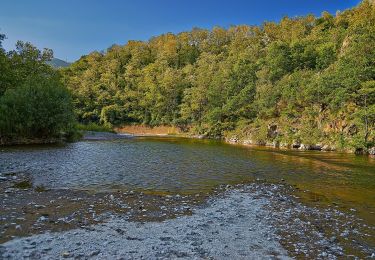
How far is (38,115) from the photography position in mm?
37781

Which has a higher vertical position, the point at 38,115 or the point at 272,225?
the point at 38,115

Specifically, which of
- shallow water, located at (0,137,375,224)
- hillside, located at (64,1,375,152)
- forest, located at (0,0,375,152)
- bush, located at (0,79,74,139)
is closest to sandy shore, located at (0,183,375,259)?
shallow water, located at (0,137,375,224)

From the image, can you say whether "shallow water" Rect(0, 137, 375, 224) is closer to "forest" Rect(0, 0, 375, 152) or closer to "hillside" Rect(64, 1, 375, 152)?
"forest" Rect(0, 0, 375, 152)

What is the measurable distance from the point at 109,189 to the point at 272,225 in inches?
337

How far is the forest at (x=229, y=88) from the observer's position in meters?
40.4

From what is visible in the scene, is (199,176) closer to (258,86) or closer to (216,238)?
(216,238)

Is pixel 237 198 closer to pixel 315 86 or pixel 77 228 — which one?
pixel 77 228

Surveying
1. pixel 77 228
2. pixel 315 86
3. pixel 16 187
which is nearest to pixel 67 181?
pixel 16 187

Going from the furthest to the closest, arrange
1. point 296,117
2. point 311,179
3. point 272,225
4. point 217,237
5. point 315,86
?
1. point 296,117
2. point 315,86
3. point 311,179
4. point 272,225
5. point 217,237

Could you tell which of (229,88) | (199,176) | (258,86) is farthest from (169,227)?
(229,88)

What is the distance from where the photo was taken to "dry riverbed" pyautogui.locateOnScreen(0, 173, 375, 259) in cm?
793

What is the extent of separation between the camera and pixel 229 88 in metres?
75.2

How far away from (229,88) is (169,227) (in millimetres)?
67820

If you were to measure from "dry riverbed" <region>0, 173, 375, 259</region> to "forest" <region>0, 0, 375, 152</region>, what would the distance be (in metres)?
28.7
